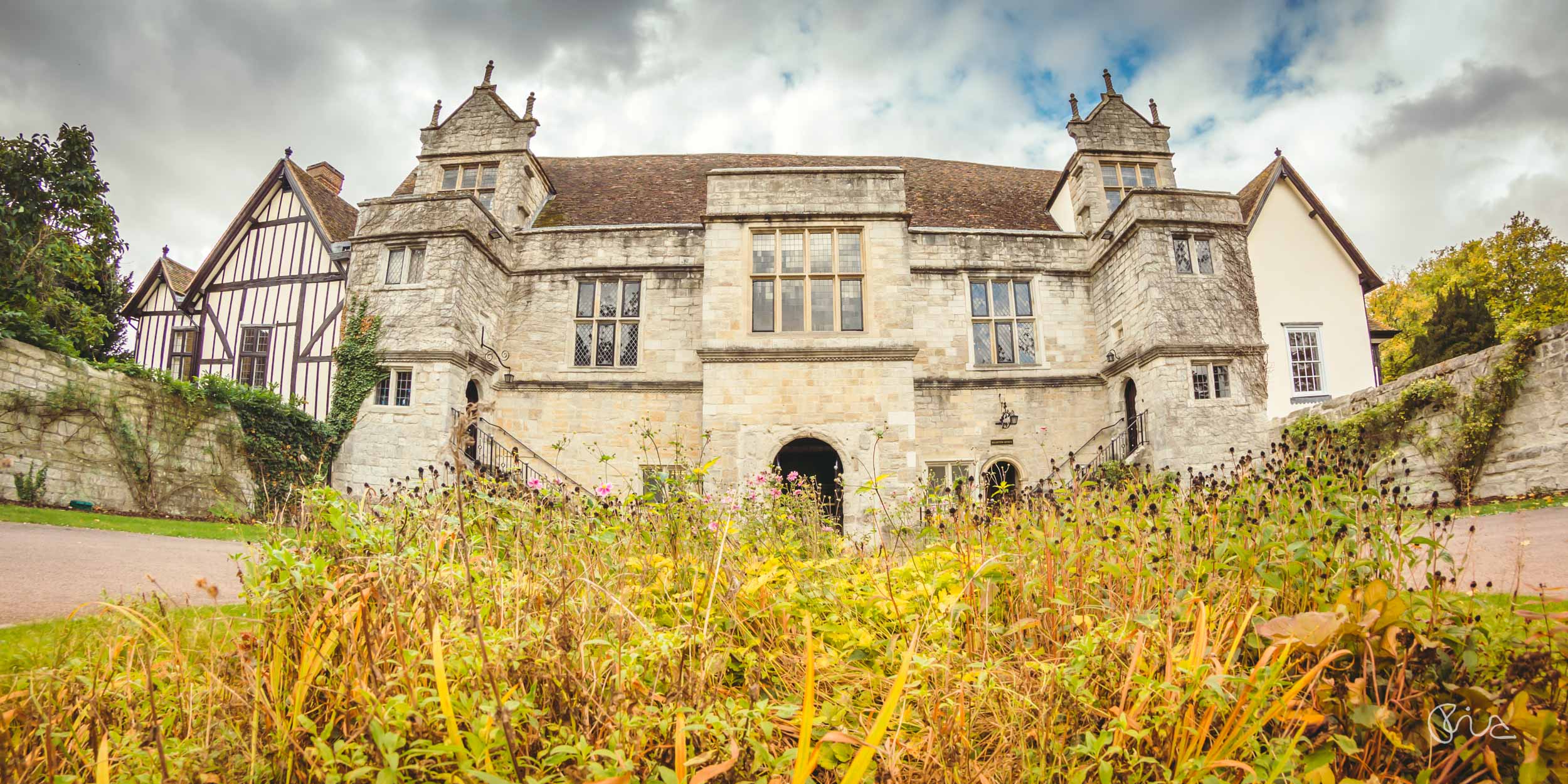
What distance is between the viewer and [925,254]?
585 inches

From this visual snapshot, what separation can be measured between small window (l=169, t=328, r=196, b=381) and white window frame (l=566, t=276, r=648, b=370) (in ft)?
34.1

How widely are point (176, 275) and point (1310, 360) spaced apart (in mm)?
29152

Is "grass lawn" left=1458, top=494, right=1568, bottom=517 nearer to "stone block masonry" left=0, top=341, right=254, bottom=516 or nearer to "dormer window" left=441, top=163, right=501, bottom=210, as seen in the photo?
"stone block masonry" left=0, top=341, right=254, bottom=516

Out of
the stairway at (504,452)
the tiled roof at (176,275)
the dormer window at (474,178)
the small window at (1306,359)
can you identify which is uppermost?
the dormer window at (474,178)

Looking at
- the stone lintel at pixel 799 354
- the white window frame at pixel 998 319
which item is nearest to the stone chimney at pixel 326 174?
the stone lintel at pixel 799 354

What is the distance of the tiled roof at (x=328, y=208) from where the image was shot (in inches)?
636

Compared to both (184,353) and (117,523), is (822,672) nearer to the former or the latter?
(117,523)

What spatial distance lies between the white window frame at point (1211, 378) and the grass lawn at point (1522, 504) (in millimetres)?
4738

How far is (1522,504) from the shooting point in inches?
295

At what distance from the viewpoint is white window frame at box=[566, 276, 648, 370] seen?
14.2 metres

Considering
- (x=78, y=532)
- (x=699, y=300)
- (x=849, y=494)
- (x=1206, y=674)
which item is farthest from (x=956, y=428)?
(x=78, y=532)

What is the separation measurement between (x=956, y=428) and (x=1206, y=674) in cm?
1209

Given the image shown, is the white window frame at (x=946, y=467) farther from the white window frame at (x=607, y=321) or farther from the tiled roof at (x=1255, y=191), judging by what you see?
the tiled roof at (x=1255, y=191)

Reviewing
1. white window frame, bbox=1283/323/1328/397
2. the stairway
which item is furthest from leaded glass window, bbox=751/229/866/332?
white window frame, bbox=1283/323/1328/397
